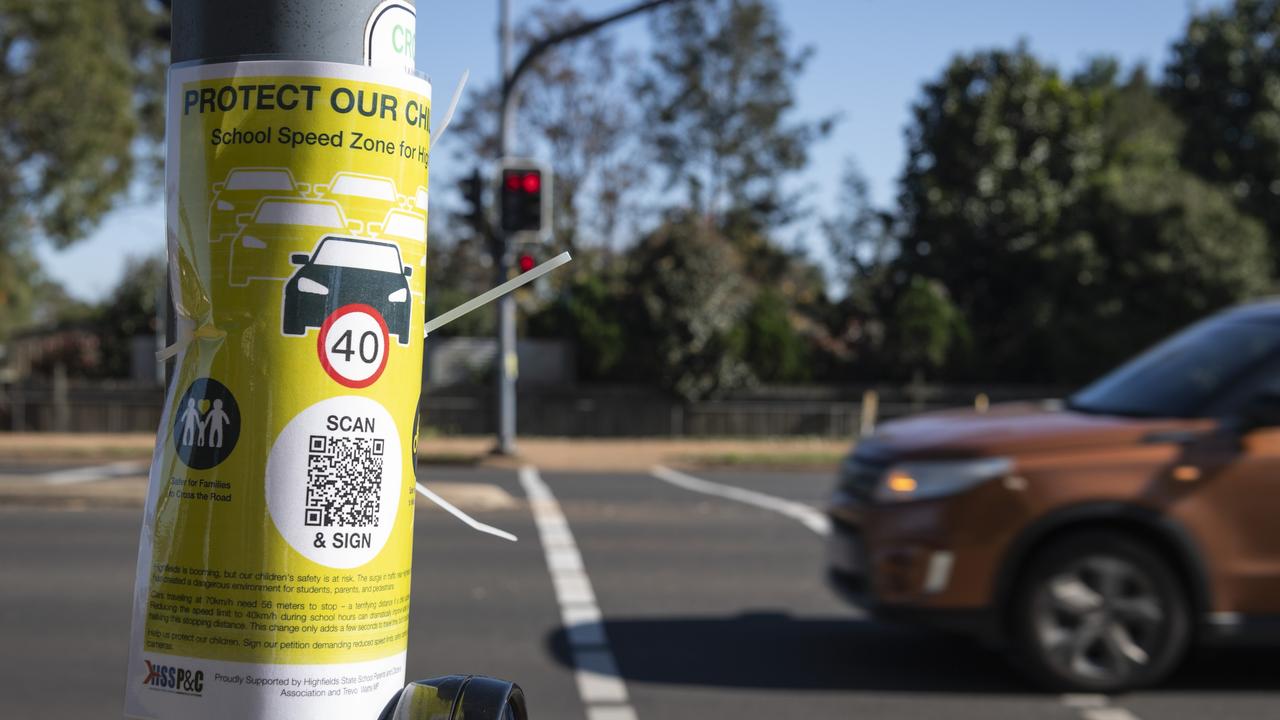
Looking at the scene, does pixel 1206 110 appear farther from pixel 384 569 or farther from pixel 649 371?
pixel 384 569

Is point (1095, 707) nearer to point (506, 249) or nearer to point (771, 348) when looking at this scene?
point (506, 249)

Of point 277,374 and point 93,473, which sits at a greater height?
point 277,374

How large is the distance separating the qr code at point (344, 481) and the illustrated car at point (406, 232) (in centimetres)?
28

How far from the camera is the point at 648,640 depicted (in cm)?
818

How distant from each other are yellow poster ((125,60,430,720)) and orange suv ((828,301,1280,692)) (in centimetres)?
515

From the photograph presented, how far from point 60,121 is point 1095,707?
3450 cm

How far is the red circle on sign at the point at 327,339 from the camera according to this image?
197cm

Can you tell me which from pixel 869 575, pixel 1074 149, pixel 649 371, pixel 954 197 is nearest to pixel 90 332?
pixel 649 371

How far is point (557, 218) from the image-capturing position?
4222 cm

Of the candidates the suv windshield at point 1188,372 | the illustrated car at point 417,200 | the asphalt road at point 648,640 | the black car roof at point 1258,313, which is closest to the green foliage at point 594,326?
the asphalt road at point 648,640

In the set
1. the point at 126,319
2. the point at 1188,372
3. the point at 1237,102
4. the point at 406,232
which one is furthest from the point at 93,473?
the point at 1237,102

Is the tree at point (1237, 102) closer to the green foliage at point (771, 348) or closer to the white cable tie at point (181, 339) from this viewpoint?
the green foliage at point (771, 348)

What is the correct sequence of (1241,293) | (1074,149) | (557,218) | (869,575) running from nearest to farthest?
(869,575) → (1241,293) → (1074,149) → (557,218)

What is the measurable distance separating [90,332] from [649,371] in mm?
13247
